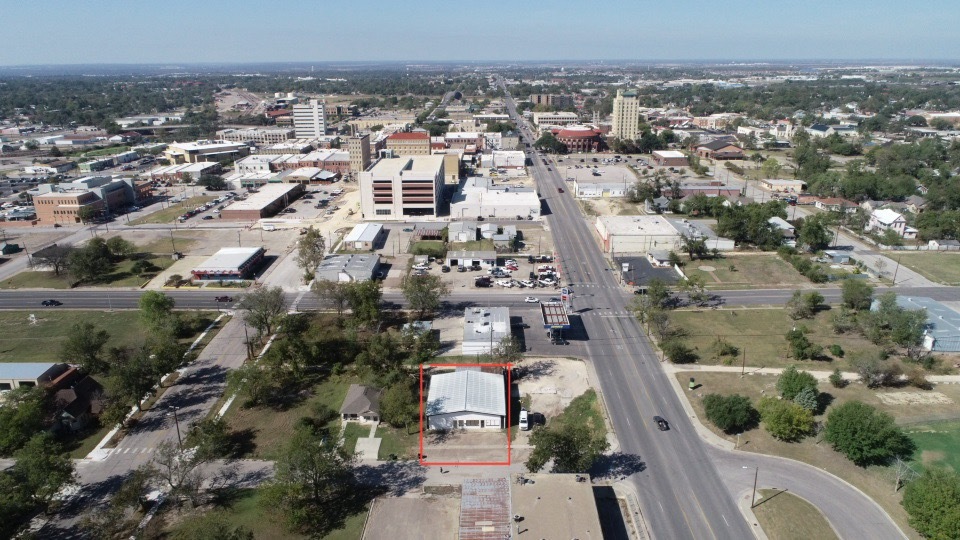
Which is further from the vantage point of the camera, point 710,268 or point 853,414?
point 710,268

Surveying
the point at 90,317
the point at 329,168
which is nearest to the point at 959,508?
the point at 90,317

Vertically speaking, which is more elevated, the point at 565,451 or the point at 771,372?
the point at 565,451

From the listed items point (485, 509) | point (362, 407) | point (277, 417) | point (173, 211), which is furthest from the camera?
point (173, 211)

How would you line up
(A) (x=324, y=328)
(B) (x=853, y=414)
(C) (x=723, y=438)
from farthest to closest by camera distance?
(A) (x=324, y=328)
(C) (x=723, y=438)
(B) (x=853, y=414)

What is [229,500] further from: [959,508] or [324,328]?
[959,508]

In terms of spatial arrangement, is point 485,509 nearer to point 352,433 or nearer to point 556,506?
point 556,506

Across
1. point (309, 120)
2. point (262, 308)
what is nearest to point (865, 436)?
point (262, 308)
